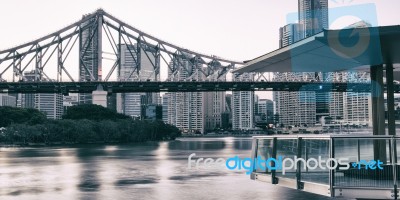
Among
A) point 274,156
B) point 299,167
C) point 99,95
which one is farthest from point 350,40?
point 99,95

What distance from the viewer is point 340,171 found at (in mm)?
11492

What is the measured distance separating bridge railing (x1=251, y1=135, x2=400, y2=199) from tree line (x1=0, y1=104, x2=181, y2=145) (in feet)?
263

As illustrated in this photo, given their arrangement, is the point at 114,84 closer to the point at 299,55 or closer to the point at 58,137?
the point at 58,137

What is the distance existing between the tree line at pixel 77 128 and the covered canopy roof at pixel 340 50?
76579 mm

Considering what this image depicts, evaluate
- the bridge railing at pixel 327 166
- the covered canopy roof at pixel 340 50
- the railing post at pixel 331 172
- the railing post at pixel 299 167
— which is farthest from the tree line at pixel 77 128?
the railing post at pixel 331 172

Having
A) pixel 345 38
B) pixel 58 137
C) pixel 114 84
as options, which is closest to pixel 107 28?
pixel 114 84

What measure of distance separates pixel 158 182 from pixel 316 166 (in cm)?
1147

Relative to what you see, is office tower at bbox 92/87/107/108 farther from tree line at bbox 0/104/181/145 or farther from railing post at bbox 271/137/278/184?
railing post at bbox 271/137/278/184

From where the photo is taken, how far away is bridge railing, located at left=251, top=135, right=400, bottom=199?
11195mm

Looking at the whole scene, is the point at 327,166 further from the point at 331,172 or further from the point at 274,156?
the point at 274,156

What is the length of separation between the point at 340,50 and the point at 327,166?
17.1 feet

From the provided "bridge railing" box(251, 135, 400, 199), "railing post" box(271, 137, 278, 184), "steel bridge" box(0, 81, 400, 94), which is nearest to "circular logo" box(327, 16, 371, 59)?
"bridge railing" box(251, 135, 400, 199)

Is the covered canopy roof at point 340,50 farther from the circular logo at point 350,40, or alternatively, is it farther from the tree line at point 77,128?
the tree line at point 77,128

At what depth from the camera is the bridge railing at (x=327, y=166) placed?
11195mm
